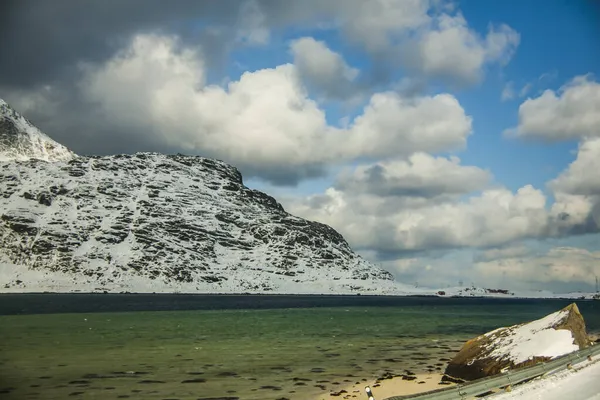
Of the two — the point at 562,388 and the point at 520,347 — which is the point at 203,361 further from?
the point at 562,388

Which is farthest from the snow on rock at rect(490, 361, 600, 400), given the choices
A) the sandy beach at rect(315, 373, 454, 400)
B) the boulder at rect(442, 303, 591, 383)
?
the sandy beach at rect(315, 373, 454, 400)

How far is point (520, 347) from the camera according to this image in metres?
25.4

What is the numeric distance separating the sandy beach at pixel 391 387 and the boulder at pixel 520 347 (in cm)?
126

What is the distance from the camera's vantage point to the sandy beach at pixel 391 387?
25.1 meters

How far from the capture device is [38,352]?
4053 cm

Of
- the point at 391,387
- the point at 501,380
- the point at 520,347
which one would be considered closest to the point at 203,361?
the point at 391,387

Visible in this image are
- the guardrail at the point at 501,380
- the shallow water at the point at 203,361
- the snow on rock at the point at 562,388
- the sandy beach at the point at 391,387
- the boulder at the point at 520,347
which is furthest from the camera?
the shallow water at the point at 203,361

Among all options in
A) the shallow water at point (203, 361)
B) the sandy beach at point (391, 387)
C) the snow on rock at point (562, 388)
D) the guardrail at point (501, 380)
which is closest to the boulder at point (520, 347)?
the sandy beach at point (391, 387)

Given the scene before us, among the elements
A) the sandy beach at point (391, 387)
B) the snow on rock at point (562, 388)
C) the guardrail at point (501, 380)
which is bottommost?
the sandy beach at point (391, 387)

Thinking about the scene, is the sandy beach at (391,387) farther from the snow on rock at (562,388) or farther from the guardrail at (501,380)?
the snow on rock at (562,388)

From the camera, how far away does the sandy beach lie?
25125 mm

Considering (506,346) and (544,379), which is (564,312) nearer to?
(506,346)

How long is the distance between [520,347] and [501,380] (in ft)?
29.4

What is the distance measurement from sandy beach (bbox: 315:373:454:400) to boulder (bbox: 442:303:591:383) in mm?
1262
